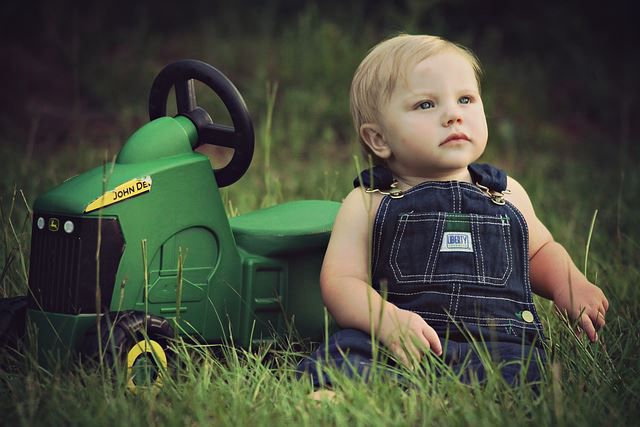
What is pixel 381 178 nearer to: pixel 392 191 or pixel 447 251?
pixel 392 191

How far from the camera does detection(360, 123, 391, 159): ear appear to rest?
2.26 meters

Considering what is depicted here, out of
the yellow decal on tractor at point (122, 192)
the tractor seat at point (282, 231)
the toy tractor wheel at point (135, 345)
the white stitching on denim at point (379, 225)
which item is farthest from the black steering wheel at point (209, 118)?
the toy tractor wheel at point (135, 345)

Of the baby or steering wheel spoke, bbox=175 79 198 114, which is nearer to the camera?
the baby

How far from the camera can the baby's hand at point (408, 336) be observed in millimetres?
1974

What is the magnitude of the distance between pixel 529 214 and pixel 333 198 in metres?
1.19

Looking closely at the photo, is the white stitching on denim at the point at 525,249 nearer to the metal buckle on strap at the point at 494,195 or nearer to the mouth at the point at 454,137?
the metal buckle on strap at the point at 494,195

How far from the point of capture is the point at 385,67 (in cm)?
223

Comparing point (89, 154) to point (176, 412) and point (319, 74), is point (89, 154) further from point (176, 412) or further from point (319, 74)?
point (176, 412)

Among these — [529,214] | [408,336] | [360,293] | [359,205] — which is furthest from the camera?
[529,214]

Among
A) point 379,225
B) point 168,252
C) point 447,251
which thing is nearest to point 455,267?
point 447,251

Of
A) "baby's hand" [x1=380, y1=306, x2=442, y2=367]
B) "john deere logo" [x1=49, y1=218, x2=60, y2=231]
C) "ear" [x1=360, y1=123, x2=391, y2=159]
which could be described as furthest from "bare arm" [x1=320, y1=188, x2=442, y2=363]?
"john deere logo" [x1=49, y1=218, x2=60, y2=231]

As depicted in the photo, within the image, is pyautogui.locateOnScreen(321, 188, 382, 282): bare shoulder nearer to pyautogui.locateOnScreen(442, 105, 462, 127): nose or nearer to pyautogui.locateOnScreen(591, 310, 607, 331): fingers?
pyautogui.locateOnScreen(442, 105, 462, 127): nose

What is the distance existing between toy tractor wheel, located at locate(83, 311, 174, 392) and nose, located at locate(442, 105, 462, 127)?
2.63ft

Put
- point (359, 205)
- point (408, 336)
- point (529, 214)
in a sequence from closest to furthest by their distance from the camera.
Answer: point (408, 336) < point (359, 205) < point (529, 214)
